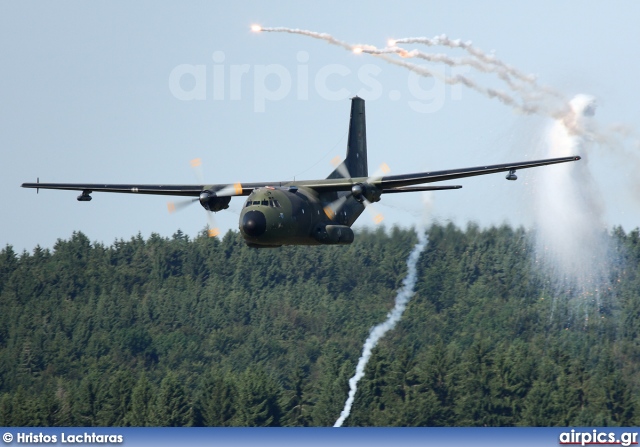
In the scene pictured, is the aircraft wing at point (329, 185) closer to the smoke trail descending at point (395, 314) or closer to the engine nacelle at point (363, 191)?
the engine nacelle at point (363, 191)

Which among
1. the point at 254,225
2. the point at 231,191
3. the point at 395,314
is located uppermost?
the point at 231,191

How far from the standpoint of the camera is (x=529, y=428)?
86688 mm

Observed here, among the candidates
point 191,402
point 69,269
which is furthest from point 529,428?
point 69,269

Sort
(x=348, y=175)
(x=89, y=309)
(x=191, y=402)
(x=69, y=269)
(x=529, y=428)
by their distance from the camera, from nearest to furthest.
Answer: (x=348, y=175) → (x=529, y=428) → (x=191, y=402) → (x=89, y=309) → (x=69, y=269)

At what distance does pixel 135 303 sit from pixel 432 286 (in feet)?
107

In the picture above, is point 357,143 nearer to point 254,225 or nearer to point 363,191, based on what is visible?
point 363,191

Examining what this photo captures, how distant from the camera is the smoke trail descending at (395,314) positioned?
90906mm

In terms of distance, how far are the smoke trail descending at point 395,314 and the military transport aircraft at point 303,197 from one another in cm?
3002

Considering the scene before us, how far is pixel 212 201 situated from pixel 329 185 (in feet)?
18.7

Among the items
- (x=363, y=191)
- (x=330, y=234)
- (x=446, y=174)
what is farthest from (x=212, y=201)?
(x=446, y=174)

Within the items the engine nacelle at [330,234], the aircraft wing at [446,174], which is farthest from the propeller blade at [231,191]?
the aircraft wing at [446,174]

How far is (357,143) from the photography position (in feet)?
212

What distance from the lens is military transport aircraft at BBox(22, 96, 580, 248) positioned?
53625mm

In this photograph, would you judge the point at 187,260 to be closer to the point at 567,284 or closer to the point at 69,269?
the point at 69,269
